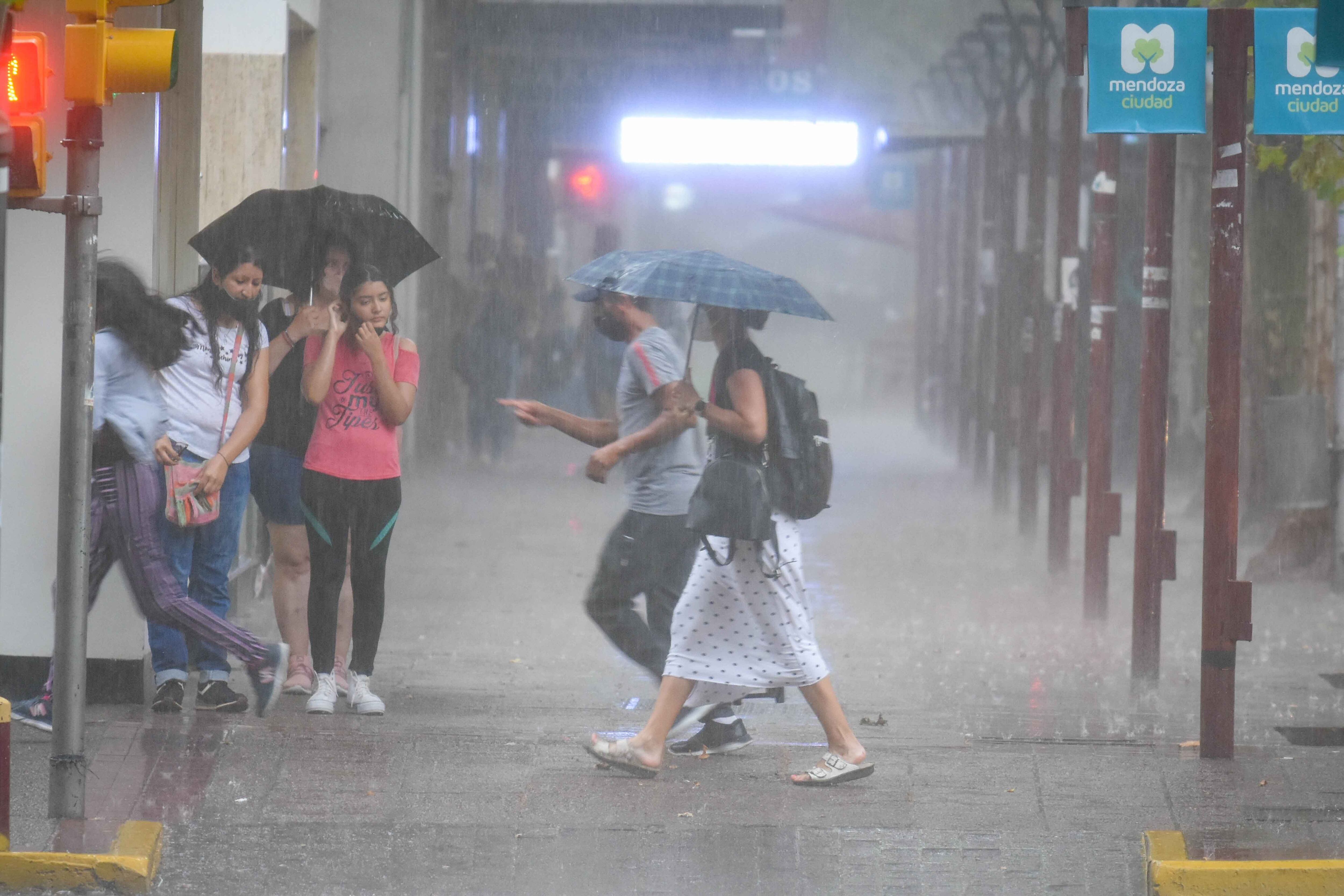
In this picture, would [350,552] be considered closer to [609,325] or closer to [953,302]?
[609,325]

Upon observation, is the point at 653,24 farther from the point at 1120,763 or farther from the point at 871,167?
the point at 1120,763

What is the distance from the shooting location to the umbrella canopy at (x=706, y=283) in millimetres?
5719

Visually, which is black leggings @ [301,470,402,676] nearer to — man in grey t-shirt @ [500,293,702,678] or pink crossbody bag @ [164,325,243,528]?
pink crossbody bag @ [164,325,243,528]

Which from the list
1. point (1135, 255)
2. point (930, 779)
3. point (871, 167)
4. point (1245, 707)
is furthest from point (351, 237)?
point (871, 167)

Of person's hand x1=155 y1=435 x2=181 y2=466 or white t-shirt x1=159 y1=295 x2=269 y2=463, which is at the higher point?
white t-shirt x1=159 y1=295 x2=269 y2=463

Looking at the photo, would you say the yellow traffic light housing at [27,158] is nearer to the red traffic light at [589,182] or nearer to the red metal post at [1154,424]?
the red metal post at [1154,424]

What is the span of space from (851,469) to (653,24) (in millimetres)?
6307

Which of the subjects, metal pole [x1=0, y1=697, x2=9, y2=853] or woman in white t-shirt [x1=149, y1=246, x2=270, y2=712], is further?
woman in white t-shirt [x1=149, y1=246, x2=270, y2=712]

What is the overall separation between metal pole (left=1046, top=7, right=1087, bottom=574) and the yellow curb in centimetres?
689

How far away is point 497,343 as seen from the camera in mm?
19453

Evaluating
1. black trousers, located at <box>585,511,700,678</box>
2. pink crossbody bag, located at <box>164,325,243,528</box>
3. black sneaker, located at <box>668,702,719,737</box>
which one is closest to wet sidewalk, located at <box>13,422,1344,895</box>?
black sneaker, located at <box>668,702,719,737</box>

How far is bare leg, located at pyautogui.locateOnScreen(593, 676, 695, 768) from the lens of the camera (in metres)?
5.83

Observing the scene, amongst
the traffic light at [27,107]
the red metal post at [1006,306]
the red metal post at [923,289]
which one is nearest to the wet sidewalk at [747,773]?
the traffic light at [27,107]

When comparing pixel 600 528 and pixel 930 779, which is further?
pixel 600 528
